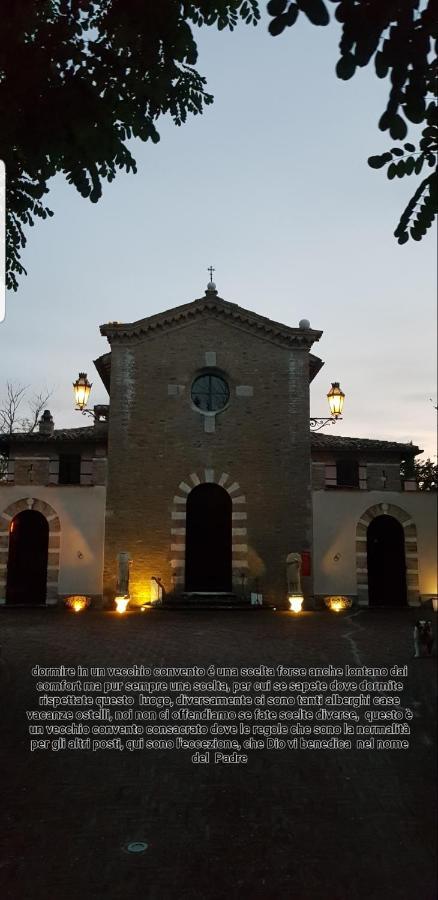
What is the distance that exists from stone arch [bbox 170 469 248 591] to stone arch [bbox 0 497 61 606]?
362 cm

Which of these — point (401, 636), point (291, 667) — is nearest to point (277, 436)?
point (401, 636)

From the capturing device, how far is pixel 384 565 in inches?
760

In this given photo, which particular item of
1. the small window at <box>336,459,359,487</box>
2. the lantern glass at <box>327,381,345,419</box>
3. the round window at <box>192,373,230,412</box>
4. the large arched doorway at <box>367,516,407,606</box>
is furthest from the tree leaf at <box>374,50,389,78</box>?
the small window at <box>336,459,359,487</box>

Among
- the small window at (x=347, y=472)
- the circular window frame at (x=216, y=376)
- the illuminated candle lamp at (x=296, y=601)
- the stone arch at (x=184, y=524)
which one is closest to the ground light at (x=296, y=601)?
the illuminated candle lamp at (x=296, y=601)

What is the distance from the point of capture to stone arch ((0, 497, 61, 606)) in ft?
61.0

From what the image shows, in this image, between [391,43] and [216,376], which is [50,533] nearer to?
[216,376]

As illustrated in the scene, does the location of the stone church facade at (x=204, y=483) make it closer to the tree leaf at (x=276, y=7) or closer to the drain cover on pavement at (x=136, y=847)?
the drain cover on pavement at (x=136, y=847)

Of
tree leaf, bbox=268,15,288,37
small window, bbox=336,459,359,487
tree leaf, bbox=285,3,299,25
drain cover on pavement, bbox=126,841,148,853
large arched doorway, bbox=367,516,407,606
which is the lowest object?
drain cover on pavement, bbox=126,841,148,853

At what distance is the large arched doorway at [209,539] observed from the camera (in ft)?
62.8

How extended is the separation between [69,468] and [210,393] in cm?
552

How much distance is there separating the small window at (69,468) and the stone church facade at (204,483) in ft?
0.16

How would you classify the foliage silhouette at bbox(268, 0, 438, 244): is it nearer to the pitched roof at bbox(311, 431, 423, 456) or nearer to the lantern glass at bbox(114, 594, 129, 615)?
the lantern glass at bbox(114, 594, 129, 615)

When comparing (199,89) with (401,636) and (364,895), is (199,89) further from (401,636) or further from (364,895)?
(401,636)

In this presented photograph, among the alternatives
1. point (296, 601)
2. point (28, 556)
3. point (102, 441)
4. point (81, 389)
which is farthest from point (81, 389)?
point (296, 601)
